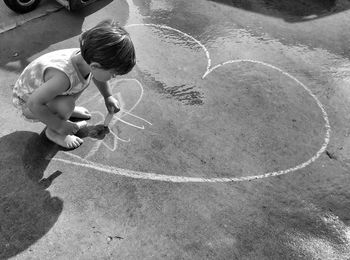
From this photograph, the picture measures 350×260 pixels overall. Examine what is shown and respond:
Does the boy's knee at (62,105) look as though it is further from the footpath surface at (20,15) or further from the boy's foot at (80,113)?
the footpath surface at (20,15)

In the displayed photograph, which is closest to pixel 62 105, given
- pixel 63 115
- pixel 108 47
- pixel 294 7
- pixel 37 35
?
pixel 63 115

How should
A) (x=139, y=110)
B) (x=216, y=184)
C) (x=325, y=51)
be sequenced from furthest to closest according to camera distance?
1. (x=325, y=51)
2. (x=139, y=110)
3. (x=216, y=184)

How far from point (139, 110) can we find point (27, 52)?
1599 millimetres

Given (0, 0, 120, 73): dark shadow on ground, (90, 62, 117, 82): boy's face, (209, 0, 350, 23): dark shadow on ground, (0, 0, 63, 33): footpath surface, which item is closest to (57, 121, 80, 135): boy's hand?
(90, 62, 117, 82): boy's face

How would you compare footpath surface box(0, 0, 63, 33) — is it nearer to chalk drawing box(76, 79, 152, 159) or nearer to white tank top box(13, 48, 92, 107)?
chalk drawing box(76, 79, 152, 159)

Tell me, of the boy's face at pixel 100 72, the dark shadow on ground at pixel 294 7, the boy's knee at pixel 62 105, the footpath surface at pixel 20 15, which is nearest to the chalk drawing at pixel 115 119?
the boy's knee at pixel 62 105

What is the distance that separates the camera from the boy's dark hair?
8.57 ft

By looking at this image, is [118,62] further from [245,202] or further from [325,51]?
[325,51]

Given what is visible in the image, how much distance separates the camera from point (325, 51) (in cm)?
468

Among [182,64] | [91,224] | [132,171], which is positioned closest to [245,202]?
[132,171]

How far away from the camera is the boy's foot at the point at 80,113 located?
11.9 ft

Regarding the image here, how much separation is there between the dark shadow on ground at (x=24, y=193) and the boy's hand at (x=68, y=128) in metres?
0.26

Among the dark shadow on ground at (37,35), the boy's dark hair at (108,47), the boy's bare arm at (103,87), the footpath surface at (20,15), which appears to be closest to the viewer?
the boy's dark hair at (108,47)

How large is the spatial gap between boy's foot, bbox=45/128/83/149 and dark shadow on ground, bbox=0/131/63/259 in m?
0.08
